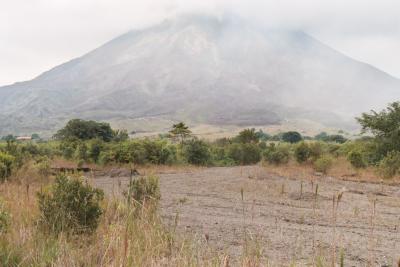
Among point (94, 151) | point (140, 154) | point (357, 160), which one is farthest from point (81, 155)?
point (357, 160)

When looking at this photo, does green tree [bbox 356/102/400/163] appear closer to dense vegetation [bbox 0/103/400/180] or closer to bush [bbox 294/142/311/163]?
dense vegetation [bbox 0/103/400/180]

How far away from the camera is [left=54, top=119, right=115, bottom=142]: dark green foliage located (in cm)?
4150

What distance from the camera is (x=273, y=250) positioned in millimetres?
5797

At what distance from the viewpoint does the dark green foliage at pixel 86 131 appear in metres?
41.5

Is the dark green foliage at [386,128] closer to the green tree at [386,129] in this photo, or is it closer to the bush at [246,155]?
→ the green tree at [386,129]

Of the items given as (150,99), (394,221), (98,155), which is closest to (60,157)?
(98,155)

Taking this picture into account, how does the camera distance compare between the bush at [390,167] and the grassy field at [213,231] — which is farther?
the bush at [390,167]

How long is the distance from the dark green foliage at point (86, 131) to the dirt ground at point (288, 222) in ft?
85.7

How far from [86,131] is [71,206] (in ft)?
122

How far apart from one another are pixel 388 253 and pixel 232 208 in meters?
4.81

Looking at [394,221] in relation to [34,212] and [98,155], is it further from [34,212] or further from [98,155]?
[98,155]

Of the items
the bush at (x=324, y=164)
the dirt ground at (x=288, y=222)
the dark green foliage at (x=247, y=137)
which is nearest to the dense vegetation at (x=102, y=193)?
the bush at (x=324, y=164)

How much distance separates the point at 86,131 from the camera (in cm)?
4197

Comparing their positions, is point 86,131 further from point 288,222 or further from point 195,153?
point 288,222
